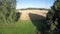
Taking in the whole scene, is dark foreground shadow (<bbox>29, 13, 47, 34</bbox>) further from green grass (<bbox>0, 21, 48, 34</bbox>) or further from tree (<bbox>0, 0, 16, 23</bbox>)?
tree (<bbox>0, 0, 16, 23</bbox>)

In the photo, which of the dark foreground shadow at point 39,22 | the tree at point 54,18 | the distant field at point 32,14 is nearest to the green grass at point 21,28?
the dark foreground shadow at point 39,22

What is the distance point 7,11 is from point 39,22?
8.83ft

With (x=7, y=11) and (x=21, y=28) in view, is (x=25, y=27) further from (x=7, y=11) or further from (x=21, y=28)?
(x=7, y=11)

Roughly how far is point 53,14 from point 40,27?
74.7 inches

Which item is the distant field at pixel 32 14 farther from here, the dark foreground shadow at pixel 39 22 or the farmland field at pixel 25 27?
the farmland field at pixel 25 27

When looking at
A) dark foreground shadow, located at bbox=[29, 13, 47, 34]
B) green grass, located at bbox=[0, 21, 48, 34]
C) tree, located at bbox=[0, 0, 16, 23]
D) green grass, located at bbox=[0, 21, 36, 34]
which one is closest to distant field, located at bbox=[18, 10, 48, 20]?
dark foreground shadow, located at bbox=[29, 13, 47, 34]

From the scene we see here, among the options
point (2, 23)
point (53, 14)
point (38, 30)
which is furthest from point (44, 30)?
point (2, 23)

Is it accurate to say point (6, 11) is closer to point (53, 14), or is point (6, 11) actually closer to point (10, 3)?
point (10, 3)

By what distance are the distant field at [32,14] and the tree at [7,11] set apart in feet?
5.55

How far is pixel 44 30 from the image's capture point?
48.8 ft

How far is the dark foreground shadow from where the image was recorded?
15007 mm

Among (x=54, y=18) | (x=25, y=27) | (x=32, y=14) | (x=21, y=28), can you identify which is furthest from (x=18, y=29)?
(x=32, y=14)

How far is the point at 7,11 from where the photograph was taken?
A: 54.7 feet

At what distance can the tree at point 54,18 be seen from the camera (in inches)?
538
